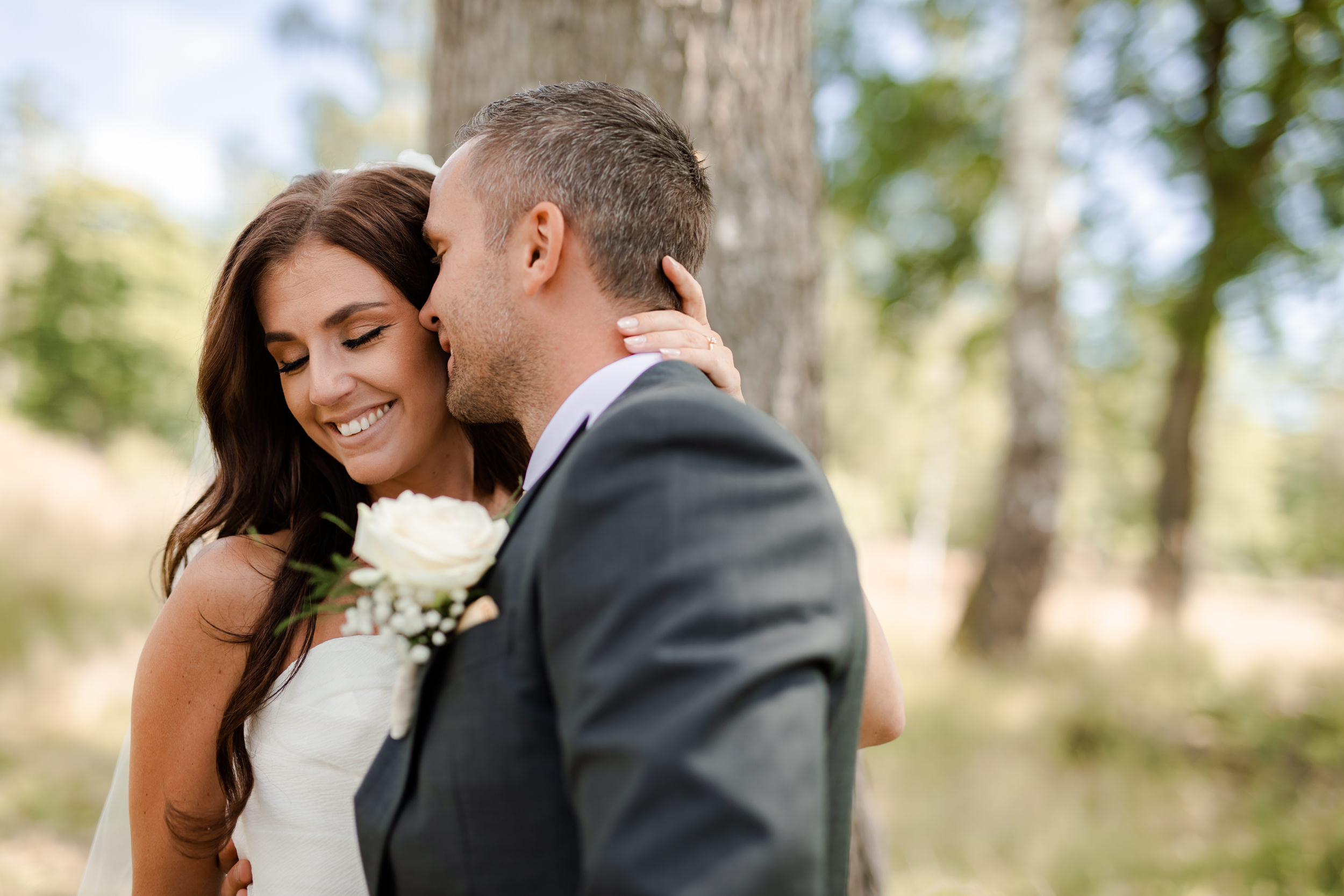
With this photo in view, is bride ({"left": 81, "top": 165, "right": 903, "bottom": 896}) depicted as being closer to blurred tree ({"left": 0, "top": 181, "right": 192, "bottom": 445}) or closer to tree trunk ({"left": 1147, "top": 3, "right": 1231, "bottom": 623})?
tree trunk ({"left": 1147, "top": 3, "right": 1231, "bottom": 623})

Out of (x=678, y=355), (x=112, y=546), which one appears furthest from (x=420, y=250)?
(x=112, y=546)

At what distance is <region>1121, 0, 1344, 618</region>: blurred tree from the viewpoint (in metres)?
7.77

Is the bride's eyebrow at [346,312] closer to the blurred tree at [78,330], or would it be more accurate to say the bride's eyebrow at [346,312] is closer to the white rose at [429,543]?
the white rose at [429,543]

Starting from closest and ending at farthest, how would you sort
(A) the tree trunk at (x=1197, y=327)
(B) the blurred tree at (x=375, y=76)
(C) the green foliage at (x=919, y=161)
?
(A) the tree trunk at (x=1197, y=327) < (C) the green foliage at (x=919, y=161) < (B) the blurred tree at (x=375, y=76)

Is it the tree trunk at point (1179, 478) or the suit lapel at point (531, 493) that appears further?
the tree trunk at point (1179, 478)

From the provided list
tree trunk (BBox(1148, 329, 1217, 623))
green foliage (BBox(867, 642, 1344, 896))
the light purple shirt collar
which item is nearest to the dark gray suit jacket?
the light purple shirt collar

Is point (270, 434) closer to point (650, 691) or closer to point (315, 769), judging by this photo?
point (315, 769)

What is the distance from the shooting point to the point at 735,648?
1024mm

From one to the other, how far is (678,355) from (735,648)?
2.41 ft

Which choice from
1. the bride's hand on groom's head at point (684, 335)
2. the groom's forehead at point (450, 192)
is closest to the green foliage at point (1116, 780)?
the bride's hand on groom's head at point (684, 335)

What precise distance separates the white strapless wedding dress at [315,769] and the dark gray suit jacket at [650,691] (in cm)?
61

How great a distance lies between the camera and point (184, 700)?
1893mm

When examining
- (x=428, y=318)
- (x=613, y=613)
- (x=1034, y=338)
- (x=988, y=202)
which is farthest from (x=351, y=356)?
(x=988, y=202)

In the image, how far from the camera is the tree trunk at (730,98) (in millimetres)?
2811
